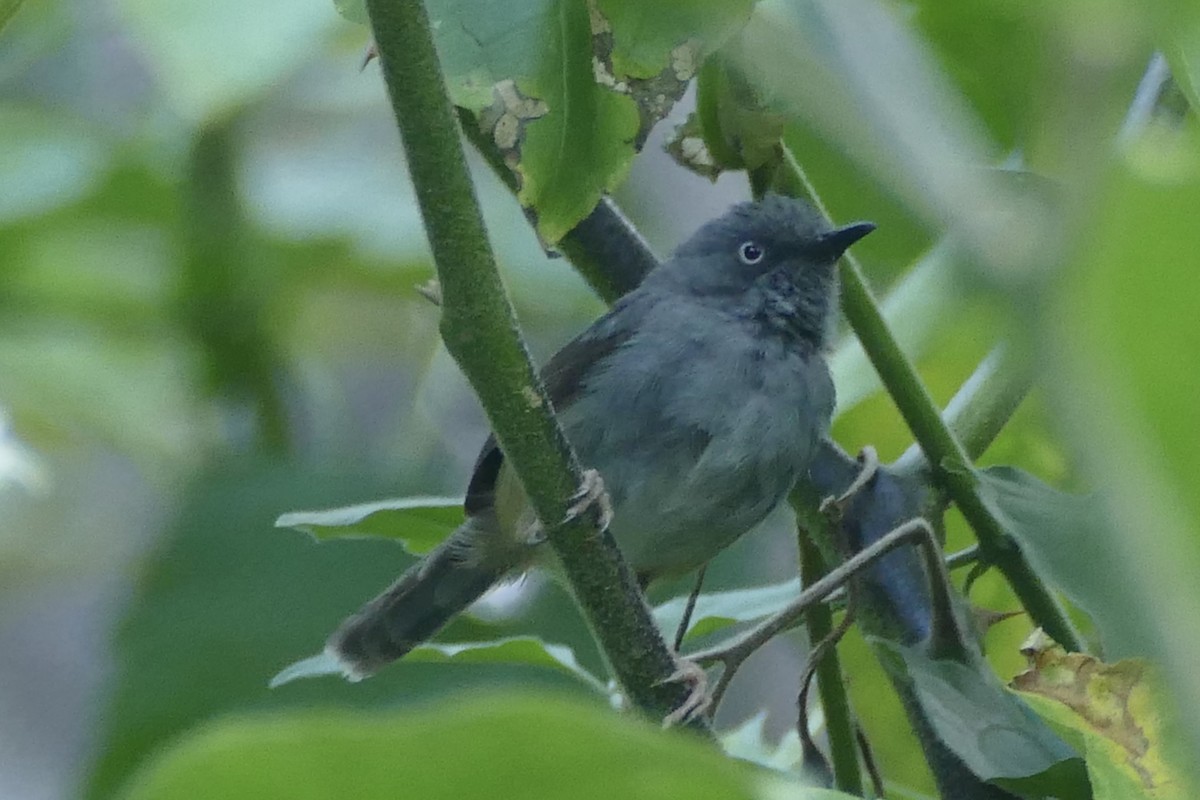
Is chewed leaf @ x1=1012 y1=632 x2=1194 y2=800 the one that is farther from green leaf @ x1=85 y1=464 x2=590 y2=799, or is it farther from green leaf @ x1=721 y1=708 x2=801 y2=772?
green leaf @ x1=85 y1=464 x2=590 y2=799

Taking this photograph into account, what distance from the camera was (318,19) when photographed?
1163 millimetres

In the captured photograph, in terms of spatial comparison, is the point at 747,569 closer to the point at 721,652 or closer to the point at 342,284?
the point at 342,284

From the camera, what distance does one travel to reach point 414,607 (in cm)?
137


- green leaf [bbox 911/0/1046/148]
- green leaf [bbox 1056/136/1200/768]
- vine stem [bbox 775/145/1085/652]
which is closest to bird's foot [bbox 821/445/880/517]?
vine stem [bbox 775/145/1085/652]

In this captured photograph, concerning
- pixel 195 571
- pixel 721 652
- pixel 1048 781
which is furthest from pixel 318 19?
pixel 1048 781

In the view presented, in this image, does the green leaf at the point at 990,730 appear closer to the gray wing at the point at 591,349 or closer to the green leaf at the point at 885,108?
the green leaf at the point at 885,108

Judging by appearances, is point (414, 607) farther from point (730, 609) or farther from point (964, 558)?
point (964, 558)

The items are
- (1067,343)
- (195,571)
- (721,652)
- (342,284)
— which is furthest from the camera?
(342,284)

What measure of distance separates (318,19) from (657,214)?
1.03 metres

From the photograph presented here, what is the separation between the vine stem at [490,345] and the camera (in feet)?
1.79

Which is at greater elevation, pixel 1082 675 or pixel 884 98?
pixel 884 98

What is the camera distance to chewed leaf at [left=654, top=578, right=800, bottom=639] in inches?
40.7

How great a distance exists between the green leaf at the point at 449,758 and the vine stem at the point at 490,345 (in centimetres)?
31

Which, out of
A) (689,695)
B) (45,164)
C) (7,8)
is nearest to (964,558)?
(689,695)
